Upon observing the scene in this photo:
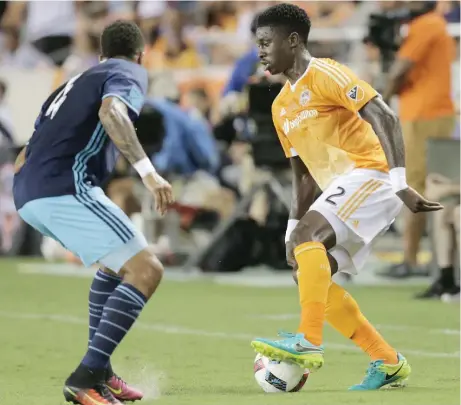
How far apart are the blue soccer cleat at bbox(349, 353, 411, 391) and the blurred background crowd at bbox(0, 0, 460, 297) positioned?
501 centimetres

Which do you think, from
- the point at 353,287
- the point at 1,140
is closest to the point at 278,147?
the point at 353,287

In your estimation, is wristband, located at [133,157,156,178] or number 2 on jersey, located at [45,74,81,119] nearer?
wristband, located at [133,157,156,178]

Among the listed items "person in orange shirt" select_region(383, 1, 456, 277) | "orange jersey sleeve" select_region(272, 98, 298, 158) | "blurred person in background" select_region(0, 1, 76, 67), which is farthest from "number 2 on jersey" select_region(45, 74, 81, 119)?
"blurred person in background" select_region(0, 1, 76, 67)

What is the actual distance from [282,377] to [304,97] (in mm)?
1397

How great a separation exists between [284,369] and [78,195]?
1.27 meters

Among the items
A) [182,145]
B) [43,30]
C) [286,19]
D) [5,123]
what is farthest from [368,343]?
[43,30]

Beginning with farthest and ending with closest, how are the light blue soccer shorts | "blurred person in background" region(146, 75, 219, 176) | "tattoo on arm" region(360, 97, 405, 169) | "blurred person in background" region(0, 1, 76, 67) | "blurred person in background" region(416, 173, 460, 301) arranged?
"blurred person in background" region(0, 1, 76, 67)
"blurred person in background" region(146, 75, 219, 176)
"blurred person in background" region(416, 173, 460, 301)
"tattoo on arm" region(360, 97, 405, 169)
the light blue soccer shorts

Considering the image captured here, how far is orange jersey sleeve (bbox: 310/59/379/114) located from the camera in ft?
21.2

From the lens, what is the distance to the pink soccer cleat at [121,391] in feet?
20.5

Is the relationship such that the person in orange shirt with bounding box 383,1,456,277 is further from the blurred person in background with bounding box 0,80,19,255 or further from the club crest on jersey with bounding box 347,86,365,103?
the blurred person in background with bounding box 0,80,19,255

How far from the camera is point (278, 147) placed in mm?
13578

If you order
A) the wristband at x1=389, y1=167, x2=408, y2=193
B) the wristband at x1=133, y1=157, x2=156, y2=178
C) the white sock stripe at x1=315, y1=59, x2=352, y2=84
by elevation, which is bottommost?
the wristband at x1=389, y1=167, x2=408, y2=193

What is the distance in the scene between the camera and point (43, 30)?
20781 mm

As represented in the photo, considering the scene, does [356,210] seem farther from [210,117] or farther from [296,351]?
[210,117]
